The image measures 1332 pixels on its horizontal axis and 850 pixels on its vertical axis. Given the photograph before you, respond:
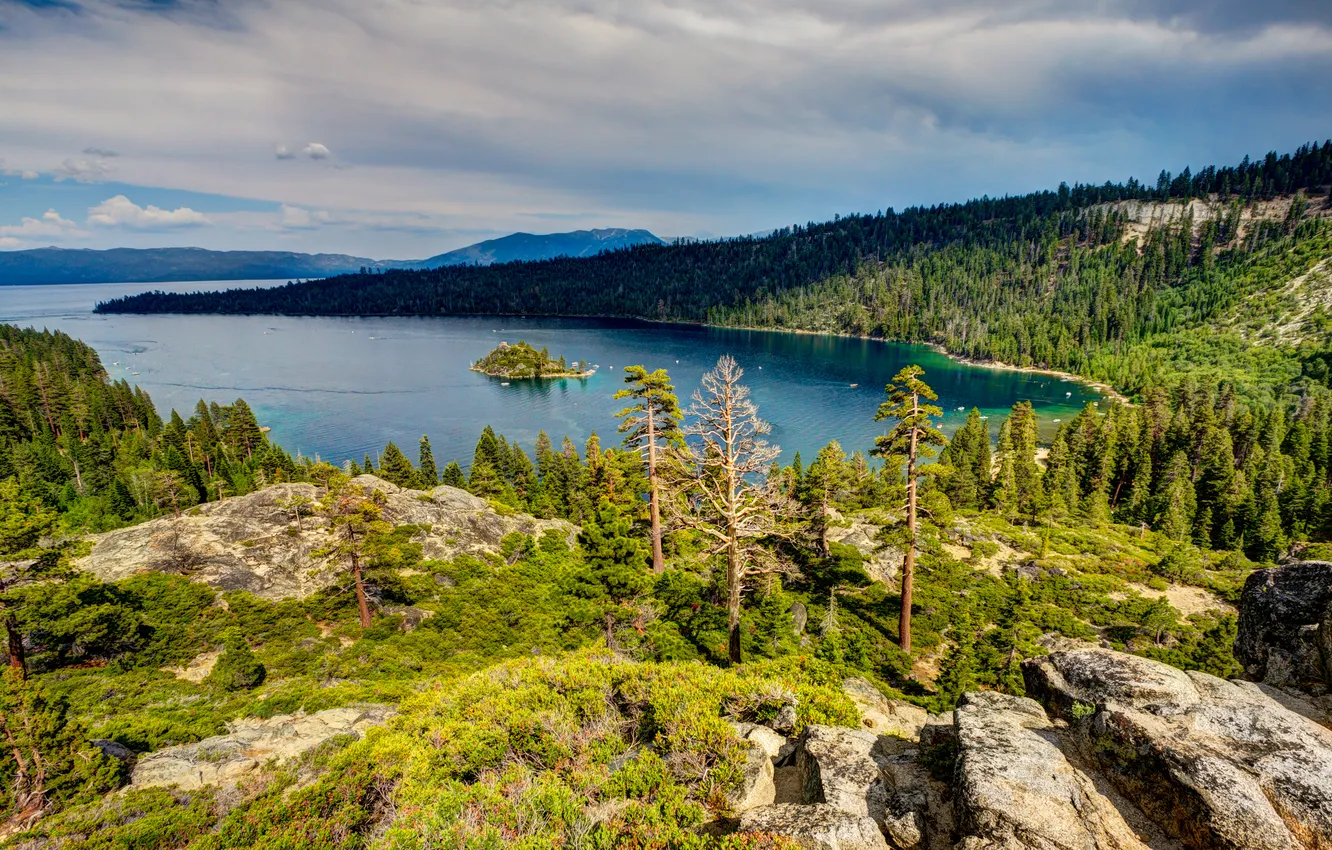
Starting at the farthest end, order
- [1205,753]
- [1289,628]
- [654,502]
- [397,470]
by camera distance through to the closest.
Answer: [397,470] < [654,502] < [1289,628] < [1205,753]

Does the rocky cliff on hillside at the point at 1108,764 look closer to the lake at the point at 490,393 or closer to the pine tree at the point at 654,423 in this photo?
the pine tree at the point at 654,423

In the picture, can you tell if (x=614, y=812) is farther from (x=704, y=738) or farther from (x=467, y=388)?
(x=467, y=388)

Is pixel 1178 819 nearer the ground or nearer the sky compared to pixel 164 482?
nearer the sky

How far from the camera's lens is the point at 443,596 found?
Answer: 29.7 m

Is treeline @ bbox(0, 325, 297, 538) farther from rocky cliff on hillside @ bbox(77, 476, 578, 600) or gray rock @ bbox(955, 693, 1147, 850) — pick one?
gray rock @ bbox(955, 693, 1147, 850)

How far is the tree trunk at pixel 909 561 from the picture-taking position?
25.3m

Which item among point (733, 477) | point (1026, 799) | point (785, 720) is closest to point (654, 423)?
point (733, 477)

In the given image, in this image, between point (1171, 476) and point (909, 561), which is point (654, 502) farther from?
point (1171, 476)

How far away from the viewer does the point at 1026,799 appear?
26.7ft

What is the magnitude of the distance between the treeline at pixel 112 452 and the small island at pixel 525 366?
236ft

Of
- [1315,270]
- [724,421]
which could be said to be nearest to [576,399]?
[724,421]

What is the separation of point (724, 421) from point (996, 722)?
1240 centimetres

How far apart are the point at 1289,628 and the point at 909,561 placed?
623 inches

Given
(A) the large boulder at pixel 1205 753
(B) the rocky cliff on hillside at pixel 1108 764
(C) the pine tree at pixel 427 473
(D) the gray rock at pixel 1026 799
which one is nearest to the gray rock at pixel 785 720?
(B) the rocky cliff on hillside at pixel 1108 764
